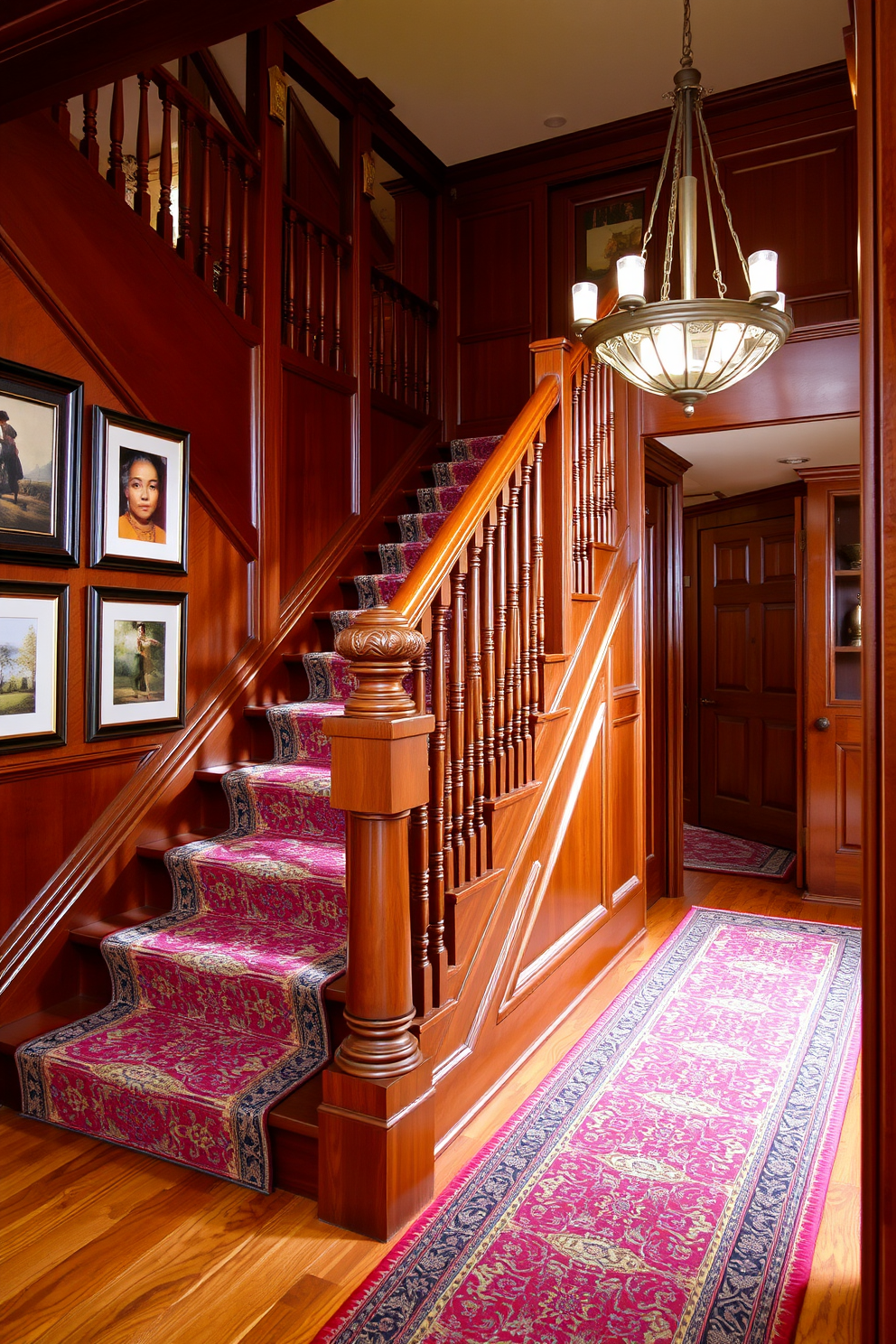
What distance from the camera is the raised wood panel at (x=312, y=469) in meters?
3.89

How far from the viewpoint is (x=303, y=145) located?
19.3ft

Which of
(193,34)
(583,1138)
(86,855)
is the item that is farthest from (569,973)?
(193,34)

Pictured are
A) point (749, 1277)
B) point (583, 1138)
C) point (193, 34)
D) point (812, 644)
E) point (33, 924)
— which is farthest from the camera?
point (812, 644)

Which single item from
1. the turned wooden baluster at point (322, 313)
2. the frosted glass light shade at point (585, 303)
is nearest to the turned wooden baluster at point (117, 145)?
the turned wooden baluster at point (322, 313)

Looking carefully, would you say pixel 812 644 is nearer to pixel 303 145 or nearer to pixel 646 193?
pixel 646 193

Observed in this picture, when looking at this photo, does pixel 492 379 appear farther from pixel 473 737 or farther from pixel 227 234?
pixel 473 737

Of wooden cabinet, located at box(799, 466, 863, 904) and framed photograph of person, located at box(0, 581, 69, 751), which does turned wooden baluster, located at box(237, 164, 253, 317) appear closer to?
framed photograph of person, located at box(0, 581, 69, 751)

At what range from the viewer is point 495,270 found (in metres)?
5.51

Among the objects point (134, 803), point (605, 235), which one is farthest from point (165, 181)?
point (605, 235)

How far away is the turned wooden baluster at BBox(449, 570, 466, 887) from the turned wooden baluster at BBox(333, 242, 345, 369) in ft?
7.59

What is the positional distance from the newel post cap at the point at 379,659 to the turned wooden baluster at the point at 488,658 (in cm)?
56

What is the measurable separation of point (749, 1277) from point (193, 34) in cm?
268

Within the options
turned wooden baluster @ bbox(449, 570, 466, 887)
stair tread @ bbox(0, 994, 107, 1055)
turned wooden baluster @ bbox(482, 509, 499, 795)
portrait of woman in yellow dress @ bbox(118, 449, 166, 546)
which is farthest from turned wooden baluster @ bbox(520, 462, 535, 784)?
stair tread @ bbox(0, 994, 107, 1055)

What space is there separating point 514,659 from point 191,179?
7.93 ft
